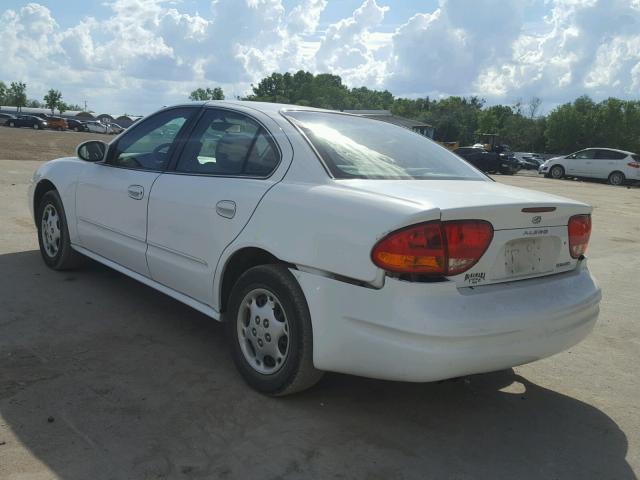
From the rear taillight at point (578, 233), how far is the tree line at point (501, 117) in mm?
56274

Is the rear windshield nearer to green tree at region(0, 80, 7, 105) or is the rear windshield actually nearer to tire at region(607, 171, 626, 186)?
tire at region(607, 171, 626, 186)

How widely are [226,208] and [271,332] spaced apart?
2.48 feet

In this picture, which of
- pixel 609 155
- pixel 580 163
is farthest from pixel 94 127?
pixel 609 155

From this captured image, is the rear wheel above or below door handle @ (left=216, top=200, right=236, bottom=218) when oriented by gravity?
below

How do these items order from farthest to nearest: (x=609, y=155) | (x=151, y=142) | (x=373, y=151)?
1. (x=609, y=155)
2. (x=151, y=142)
3. (x=373, y=151)

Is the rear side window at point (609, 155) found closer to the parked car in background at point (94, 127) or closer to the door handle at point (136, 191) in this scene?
the door handle at point (136, 191)

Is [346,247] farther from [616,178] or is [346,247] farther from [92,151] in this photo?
[616,178]

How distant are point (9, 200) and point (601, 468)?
355 inches

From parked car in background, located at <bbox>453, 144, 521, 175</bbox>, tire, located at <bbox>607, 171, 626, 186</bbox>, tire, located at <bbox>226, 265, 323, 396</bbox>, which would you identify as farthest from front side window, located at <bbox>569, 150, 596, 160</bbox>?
tire, located at <bbox>226, 265, 323, 396</bbox>

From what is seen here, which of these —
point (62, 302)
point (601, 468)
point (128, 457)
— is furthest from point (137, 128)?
point (601, 468)

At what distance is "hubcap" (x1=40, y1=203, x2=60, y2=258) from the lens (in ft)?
17.8

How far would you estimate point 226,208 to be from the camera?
11.4 feet

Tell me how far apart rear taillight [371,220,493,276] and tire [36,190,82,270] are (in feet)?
11.5

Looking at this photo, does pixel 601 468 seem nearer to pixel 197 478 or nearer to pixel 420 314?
pixel 420 314
